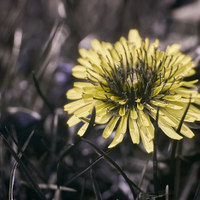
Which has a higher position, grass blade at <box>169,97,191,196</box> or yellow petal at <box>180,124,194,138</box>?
yellow petal at <box>180,124,194,138</box>

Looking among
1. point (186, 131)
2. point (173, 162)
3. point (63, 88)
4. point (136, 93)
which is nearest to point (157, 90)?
point (136, 93)

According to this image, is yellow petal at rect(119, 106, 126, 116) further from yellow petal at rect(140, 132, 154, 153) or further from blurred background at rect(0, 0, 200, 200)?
blurred background at rect(0, 0, 200, 200)

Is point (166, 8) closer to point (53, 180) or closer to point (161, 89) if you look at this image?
point (161, 89)

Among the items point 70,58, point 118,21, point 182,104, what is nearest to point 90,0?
point 118,21

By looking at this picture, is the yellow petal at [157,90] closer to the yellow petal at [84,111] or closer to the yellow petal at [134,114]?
the yellow petal at [134,114]

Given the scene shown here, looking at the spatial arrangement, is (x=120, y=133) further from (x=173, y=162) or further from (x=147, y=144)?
(x=173, y=162)

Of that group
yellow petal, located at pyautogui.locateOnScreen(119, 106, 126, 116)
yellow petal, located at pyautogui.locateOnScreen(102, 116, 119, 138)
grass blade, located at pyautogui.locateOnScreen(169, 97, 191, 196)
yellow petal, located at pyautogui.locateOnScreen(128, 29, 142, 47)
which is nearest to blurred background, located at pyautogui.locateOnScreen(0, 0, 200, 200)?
grass blade, located at pyautogui.locateOnScreen(169, 97, 191, 196)

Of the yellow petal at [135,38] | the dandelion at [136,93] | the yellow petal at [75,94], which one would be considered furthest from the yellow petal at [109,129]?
the yellow petal at [135,38]
